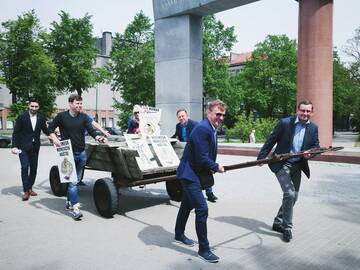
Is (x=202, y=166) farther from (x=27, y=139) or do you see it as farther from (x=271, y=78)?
(x=271, y=78)

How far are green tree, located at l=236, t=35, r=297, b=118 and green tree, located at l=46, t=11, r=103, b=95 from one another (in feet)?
78.2

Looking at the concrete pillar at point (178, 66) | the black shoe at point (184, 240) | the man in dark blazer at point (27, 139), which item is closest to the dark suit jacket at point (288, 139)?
the black shoe at point (184, 240)

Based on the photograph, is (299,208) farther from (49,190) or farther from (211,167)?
(49,190)

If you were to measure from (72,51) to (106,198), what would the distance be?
28922 millimetres

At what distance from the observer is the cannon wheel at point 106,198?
18.9 ft

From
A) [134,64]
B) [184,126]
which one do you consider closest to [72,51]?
[134,64]

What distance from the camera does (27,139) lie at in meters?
7.27

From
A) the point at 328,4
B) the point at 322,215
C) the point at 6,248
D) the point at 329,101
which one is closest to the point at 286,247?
the point at 322,215

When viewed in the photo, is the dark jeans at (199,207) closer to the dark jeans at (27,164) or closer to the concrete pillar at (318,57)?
the dark jeans at (27,164)

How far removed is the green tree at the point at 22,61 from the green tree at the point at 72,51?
3813 millimetres

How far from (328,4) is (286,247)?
11.6 metres

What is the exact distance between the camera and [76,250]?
4.46m

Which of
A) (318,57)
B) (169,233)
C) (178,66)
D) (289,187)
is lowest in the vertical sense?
(169,233)

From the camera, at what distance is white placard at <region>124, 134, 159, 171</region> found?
6.30 m
